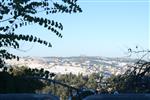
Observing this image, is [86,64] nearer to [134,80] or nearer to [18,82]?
[18,82]

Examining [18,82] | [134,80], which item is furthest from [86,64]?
[134,80]

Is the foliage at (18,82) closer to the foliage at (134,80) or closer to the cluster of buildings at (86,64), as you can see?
the cluster of buildings at (86,64)

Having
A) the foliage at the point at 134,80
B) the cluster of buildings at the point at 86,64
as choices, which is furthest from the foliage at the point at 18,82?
the foliage at the point at 134,80

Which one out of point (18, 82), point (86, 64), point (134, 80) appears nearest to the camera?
point (134, 80)

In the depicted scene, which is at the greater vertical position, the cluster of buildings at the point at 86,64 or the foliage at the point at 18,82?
the cluster of buildings at the point at 86,64

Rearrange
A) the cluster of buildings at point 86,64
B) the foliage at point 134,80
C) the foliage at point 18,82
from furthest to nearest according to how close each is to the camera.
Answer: the cluster of buildings at point 86,64 < the foliage at point 18,82 < the foliage at point 134,80

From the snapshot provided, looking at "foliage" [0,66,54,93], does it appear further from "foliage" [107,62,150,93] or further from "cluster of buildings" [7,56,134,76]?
"foliage" [107,62,150,93]

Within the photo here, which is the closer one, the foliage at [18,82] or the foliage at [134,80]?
the foliage at [134,80]

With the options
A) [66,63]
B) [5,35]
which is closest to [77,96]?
[5,35]

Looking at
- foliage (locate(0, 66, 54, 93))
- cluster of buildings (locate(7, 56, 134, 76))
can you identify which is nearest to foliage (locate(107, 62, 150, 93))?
cluster of buildings (locate(7, 56, 134, 76))

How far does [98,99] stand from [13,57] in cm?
490

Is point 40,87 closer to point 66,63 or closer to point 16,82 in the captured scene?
point 16,82

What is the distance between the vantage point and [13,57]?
916 centimetres

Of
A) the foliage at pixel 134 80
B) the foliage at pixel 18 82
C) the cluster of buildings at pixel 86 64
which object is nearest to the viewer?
the foliage at pixel 134 80
